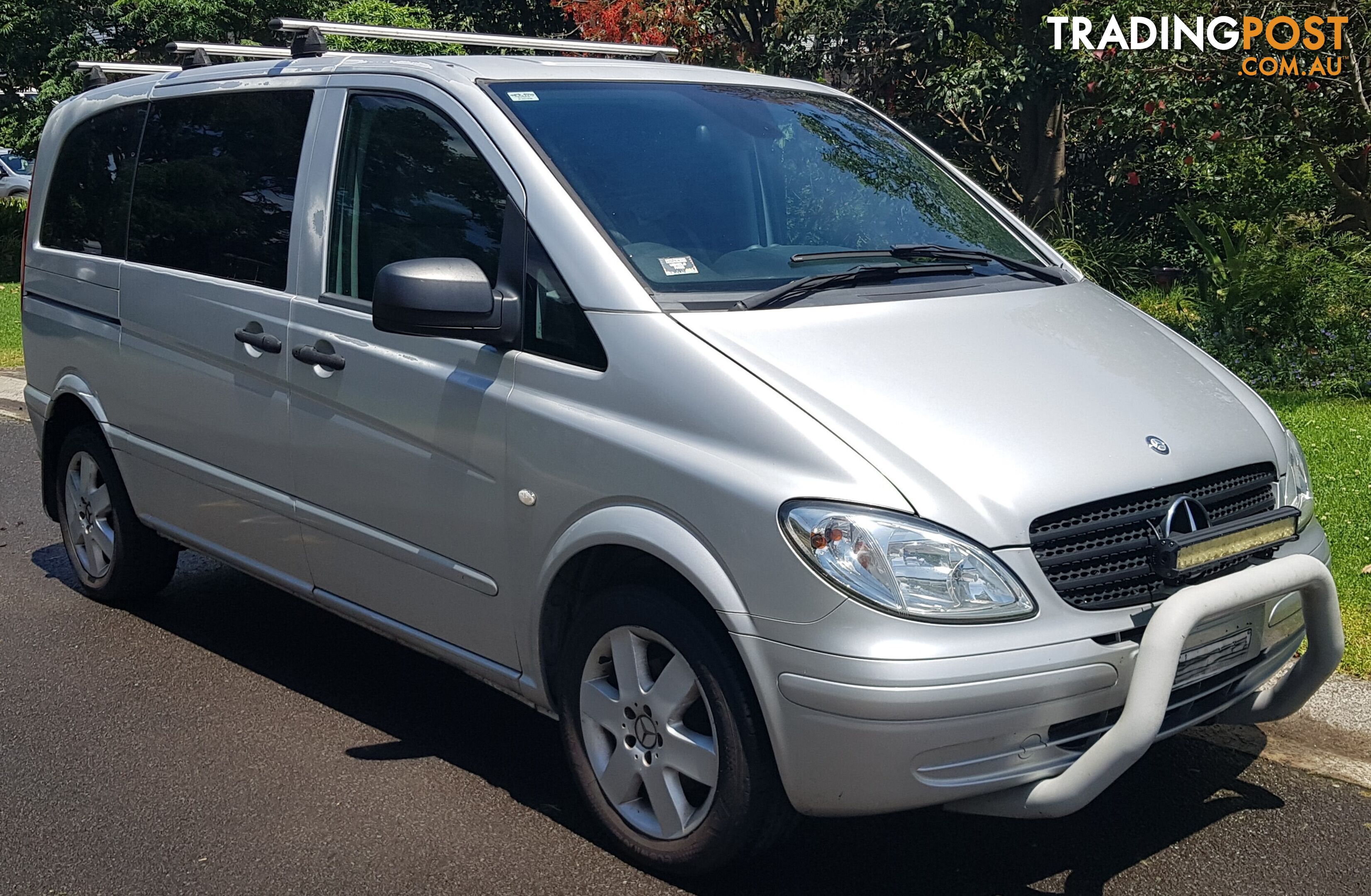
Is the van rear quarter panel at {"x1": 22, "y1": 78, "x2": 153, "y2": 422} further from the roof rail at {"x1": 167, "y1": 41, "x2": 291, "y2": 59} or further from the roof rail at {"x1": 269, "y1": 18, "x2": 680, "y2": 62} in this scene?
the roof rail at {"x1": 269, "y1": 18, "x2": 680, "y2": 62}

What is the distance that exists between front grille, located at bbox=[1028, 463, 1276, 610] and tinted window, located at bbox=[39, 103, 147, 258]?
3.75 meters

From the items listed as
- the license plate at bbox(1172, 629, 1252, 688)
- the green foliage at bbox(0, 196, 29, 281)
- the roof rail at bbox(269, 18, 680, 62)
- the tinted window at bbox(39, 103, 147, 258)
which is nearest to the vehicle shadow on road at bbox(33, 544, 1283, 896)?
the license plate at bbox(1172, 629, 1252, 688)

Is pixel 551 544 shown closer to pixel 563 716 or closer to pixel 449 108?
pixel 563 716

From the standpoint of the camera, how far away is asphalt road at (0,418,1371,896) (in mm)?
3609

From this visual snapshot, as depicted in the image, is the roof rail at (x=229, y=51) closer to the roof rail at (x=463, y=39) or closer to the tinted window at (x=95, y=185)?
the roof rail at (x=463, y=39)

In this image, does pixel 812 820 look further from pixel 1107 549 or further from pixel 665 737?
pixel 1107 549

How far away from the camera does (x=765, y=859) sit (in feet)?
12.2

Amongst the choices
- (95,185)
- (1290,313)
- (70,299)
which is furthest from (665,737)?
(1290,313)

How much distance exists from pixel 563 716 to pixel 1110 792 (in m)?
1.55

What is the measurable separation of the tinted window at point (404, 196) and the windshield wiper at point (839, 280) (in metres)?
0.75

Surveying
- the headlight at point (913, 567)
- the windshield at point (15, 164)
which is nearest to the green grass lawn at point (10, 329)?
the headlight at point (913, 567)

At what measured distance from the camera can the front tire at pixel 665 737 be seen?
129 inches

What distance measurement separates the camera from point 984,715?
303cm

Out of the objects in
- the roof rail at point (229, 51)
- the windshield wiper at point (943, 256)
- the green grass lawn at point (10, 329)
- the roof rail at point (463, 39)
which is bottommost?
the green grass lawn at point (10, 329)
